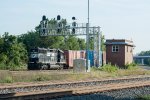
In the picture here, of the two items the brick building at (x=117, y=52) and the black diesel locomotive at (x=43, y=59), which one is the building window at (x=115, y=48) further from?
the black diesel locomotive at (x=43, y=59)

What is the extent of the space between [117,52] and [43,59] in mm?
21285

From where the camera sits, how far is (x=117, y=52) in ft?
200

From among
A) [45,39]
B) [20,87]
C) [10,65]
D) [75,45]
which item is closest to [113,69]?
[10,65]

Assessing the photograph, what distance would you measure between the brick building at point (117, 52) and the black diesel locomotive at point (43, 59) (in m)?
16.8

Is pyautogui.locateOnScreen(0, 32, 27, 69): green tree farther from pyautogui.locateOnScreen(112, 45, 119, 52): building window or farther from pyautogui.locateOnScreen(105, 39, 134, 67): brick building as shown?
pyautogui.locateOnScreen(112, 45, 119, 52): building window

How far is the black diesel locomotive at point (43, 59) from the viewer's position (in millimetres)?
41312

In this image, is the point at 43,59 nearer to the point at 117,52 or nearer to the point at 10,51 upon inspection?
the point at 10,51

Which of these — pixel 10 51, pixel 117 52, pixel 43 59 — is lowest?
pixel 43 59

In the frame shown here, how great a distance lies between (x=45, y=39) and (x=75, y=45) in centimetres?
940

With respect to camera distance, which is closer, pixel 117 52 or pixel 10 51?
pixel 10 51

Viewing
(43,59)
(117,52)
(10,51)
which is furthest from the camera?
(117,52)

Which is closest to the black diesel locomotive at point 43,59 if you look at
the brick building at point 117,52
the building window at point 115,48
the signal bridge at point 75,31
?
the signal bridge at point 75,31

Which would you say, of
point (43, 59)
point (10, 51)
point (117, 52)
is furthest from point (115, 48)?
point (43, 59)

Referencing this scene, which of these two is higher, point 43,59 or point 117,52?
point 117,52
